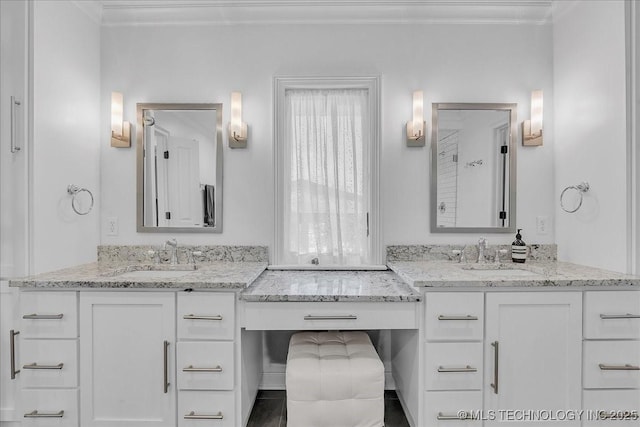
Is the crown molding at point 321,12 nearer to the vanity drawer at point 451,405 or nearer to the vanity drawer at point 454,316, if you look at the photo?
the vanity drawer at point 454,316

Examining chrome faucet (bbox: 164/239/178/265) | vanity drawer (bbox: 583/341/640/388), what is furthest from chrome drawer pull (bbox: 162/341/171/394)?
vanity drawer (bbox: 583/341/640/388)

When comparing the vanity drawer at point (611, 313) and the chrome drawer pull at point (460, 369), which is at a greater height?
the vanity drawer at point (611, 313)

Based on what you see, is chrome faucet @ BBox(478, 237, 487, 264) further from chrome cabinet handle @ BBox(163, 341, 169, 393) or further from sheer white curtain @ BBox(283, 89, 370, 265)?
chrome cabinet handle @ BBox(163, 341, 169, 393)

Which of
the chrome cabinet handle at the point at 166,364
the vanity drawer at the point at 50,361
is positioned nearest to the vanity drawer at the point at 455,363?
the chrome cabinet handle at the point at 166,364

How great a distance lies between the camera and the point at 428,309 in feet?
5.28

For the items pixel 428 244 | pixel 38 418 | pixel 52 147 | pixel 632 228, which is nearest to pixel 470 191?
pixel 428 244

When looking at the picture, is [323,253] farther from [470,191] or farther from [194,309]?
[470,191]

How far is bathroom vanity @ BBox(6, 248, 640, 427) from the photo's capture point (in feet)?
5.26

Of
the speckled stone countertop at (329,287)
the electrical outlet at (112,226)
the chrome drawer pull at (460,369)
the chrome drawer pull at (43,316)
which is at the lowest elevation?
the chrome drawer pull at (460,369)

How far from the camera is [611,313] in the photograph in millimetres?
1612

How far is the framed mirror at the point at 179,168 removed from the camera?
88.7 inches

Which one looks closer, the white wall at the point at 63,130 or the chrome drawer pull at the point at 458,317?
the chrome drawer pull at the point at 458,317

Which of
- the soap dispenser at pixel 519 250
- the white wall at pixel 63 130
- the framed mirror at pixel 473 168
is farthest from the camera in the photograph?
A: the framed mirror at pixel 473 168

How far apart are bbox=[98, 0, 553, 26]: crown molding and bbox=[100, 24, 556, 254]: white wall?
0.05 meters
